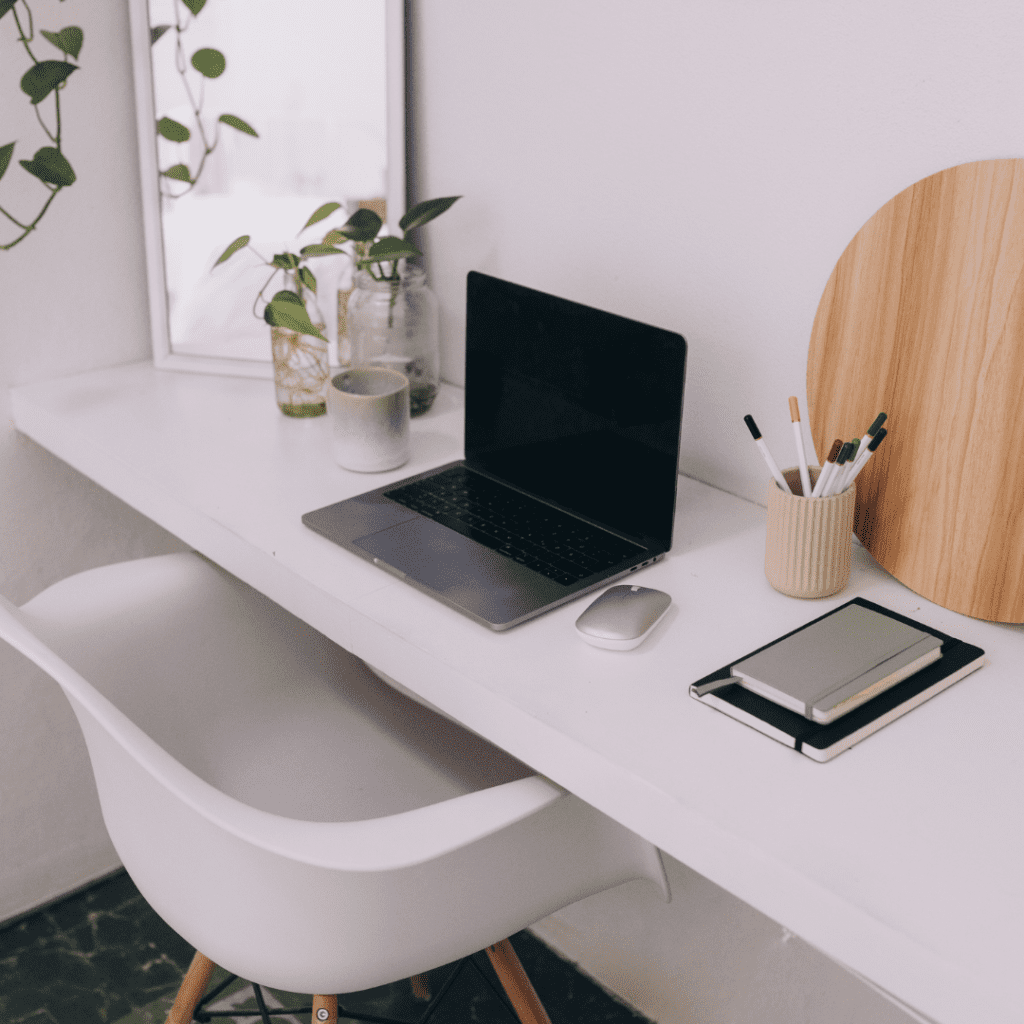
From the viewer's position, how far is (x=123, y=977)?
1.54 meters

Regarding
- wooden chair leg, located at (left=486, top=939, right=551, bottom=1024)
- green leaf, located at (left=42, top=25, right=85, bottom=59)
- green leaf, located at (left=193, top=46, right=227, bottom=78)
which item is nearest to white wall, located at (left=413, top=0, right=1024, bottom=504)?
green leaf, located at (left=193, top=46, right=227, bottom=78)

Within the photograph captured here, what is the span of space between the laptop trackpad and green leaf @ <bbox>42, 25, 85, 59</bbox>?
74 cm

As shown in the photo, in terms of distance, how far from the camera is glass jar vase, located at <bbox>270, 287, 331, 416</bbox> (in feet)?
4.57

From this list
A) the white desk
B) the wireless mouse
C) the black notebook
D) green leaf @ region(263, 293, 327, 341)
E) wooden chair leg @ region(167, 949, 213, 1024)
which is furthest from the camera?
green leaf @ region(263, 293, 327, 341)

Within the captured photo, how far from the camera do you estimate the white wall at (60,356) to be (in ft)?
4.72

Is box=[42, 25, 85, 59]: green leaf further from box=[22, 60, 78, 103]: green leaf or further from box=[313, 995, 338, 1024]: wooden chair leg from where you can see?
box=[313, 995, 338, 1024]: wooden chair leg

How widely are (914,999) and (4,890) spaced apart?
146cm

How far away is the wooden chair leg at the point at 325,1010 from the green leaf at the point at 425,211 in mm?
888

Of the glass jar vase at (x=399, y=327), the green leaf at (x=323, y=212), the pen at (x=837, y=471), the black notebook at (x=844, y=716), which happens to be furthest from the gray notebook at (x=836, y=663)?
the green leaf at (x=323, y=212)

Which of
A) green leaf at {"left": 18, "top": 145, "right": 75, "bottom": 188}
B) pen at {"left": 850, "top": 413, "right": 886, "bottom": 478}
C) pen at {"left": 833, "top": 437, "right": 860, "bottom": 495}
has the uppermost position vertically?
green leaf at {"left": 18, "top": 145, "right": 75, "bottom": 188}

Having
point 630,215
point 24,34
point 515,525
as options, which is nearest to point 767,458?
point 515,525

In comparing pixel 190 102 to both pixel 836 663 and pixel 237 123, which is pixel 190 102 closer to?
pixel 237 123

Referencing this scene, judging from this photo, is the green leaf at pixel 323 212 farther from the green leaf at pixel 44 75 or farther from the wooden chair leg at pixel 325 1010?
the wooden chair leg at pixel 325 1010

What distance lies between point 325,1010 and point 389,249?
0.85 m
